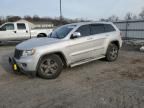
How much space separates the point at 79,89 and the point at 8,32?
1168cm

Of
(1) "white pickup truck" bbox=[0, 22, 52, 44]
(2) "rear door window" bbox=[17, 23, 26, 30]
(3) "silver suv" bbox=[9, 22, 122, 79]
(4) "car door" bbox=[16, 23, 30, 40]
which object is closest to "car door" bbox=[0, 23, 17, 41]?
(1) "white pickup truck" bbox=[0, 22, 52, 44]

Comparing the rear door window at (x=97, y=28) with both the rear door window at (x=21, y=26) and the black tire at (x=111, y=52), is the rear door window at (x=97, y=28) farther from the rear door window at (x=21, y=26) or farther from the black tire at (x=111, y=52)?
the rear door window at (x=21, y=26)

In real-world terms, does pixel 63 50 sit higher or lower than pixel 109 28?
lower

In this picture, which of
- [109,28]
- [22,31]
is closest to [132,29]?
[109,28]

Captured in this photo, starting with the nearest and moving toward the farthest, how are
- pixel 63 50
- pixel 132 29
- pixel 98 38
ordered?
pixel 63 50 < pixel 98 38 < pixel 132 29

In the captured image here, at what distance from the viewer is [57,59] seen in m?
5.51

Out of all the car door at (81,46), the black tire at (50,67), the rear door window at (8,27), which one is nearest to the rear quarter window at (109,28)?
the car door at (81,46)

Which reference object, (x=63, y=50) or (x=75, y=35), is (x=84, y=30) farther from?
(x=63, y=50)

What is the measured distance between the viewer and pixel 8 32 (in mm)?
14539

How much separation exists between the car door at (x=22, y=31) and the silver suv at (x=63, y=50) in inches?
365

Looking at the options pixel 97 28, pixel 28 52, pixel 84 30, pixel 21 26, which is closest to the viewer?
pixel 28 52

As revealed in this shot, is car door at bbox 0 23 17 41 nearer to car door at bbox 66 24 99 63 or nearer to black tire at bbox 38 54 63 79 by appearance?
car door at bbox 66 24 99 63

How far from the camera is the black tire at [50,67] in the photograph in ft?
17.4

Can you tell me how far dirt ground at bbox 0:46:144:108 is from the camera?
12.5 feet
